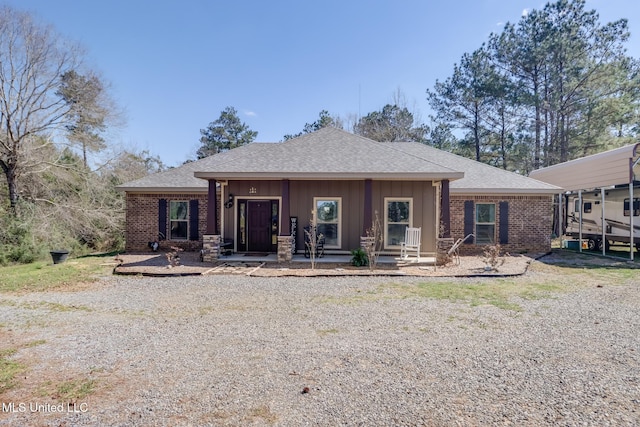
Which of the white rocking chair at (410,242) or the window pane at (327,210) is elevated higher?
the window pane at (327,210)

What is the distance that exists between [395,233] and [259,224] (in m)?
4.64

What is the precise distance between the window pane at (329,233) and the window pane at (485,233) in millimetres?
5407

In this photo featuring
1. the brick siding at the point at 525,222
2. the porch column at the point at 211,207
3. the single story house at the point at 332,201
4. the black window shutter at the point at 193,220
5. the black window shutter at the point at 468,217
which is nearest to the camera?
the single story house at the point at 332,201

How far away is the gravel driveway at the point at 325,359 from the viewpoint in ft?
8.28

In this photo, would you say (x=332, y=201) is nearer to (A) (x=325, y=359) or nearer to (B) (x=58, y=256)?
(A) (x=325, y=359)

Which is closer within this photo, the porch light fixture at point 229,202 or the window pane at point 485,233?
the porch light fixture at point 229,202

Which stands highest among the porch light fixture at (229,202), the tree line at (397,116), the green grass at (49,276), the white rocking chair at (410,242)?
the tree line at (397,116)

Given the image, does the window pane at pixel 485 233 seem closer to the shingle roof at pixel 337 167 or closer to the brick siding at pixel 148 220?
the shingle roof at pixel 337 167

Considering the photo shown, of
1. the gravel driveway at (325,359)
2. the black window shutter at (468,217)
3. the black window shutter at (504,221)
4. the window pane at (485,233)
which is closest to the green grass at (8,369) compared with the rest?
the gravel driveway at (325,359)

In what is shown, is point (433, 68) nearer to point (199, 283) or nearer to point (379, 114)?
point (379, 114)

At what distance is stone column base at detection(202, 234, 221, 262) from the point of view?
953 centimetres

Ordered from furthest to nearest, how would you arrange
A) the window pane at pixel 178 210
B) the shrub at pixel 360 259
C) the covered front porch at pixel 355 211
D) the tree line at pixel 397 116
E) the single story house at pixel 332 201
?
the tree line at pixel 397 116 → the window pane at pixel 178 210 → the covered front porch at pixel 355 211 → the single story house at pixel 332 201 → the shrub at pixel 360 259

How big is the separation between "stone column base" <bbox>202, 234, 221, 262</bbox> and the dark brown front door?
1.85m

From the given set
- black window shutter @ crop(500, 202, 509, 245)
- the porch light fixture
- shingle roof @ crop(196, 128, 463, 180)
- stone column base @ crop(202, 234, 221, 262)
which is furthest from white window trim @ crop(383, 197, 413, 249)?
stone column base @ crop(202, 234, 221, 262)
